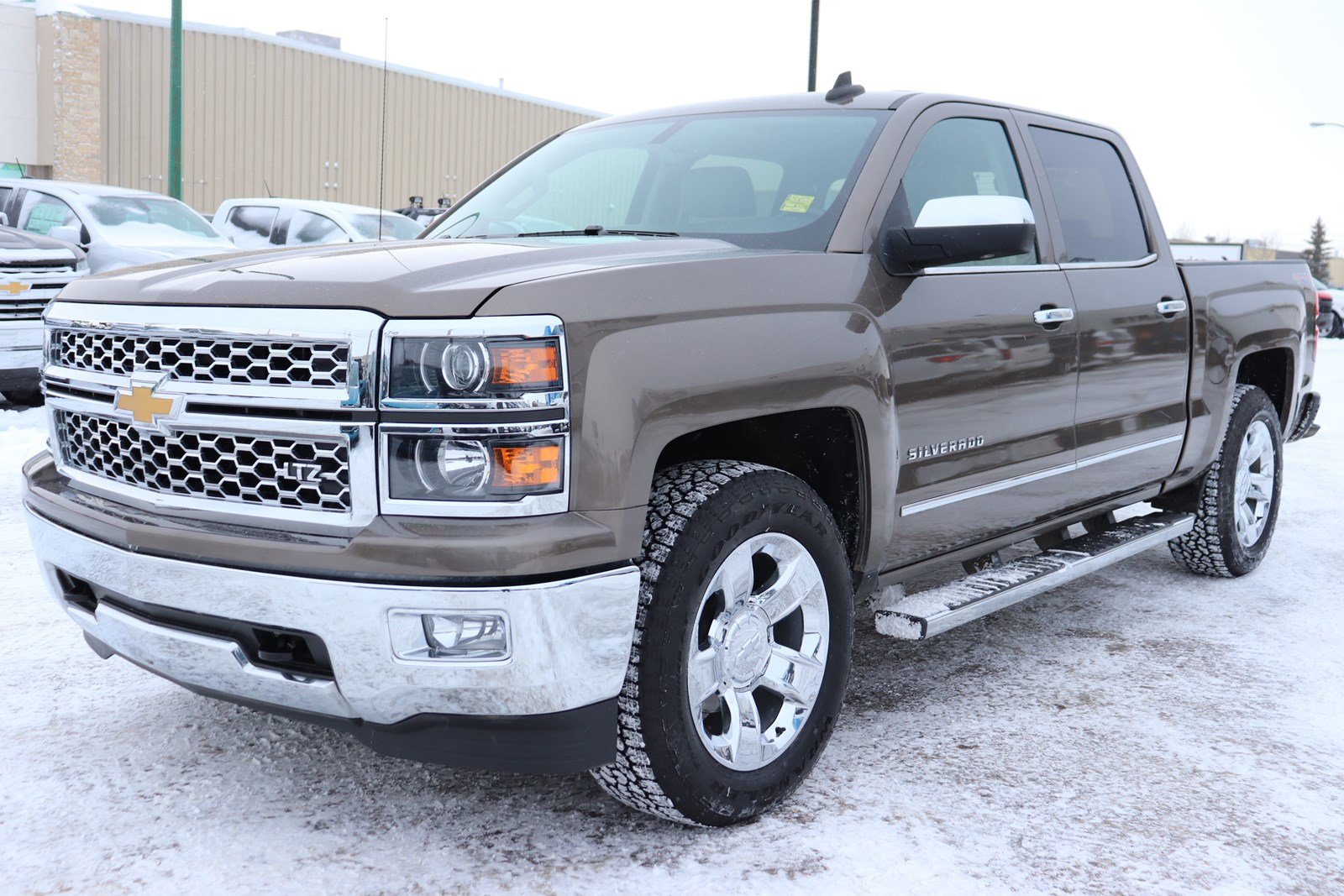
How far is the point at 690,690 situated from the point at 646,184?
171 cm

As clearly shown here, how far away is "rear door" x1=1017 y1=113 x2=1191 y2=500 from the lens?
4094mm

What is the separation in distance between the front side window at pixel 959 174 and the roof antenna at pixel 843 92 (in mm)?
290

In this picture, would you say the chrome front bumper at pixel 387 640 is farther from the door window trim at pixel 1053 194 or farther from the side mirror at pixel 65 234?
the side mirror at pixel 65 234

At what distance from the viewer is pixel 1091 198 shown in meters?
4.51

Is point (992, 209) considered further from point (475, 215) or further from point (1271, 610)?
point (1271, 610)

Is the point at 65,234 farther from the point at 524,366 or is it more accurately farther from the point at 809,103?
the point at 524,366

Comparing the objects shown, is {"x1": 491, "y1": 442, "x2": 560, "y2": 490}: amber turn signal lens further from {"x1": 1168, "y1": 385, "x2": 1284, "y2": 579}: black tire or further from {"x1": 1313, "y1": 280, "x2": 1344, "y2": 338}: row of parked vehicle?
{"x1": 1313, "y1": 280, "x2": 1344, "y2": 338}: row of parked vehicle

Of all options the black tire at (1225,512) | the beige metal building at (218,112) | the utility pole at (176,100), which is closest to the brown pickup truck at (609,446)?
the black tire at (1225,512)

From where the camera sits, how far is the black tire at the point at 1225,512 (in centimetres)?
525

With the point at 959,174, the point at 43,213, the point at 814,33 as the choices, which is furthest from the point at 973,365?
the point at 814,33

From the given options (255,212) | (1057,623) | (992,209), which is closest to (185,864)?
(992,209)

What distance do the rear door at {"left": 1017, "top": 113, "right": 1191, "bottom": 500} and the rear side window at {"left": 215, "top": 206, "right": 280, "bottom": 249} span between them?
422 inches

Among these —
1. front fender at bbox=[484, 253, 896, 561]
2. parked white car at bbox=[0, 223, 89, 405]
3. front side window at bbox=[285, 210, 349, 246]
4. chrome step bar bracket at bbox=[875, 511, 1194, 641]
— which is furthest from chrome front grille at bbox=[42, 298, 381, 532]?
front side window at bbox=[285, 210, 349, 246]

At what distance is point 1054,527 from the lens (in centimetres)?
420
